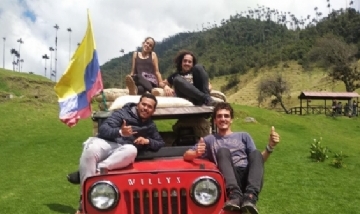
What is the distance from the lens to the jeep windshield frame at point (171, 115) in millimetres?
5302

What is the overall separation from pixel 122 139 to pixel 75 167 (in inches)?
410

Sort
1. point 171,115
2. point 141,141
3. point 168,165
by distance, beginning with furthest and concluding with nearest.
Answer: point 171,115 → point 141,141 → point 168,165

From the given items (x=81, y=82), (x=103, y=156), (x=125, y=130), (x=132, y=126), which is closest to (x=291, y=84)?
(x=81, y=82)

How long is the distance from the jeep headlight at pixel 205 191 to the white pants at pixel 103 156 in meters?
0.87

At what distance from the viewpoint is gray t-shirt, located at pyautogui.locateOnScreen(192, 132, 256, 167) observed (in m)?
4.85

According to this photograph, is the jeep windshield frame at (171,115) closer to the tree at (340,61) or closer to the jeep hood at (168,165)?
the jeep hood at (168,165)

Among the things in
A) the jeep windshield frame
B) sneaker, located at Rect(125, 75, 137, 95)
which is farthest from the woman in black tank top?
the jeep windshield frame

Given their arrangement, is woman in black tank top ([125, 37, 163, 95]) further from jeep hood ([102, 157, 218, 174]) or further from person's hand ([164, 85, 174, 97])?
jeep hood ([102, 157, 218, 174])

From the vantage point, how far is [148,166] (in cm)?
474

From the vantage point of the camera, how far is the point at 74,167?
15.1m

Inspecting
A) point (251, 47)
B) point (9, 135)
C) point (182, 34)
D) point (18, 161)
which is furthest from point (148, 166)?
point (182, 34)

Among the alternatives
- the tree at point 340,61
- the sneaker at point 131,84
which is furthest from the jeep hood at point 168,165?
the tree at point 340,61

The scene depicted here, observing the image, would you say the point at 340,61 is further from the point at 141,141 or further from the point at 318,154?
the point at 141,141

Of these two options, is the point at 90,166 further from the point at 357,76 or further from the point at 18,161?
the point at 357,76
